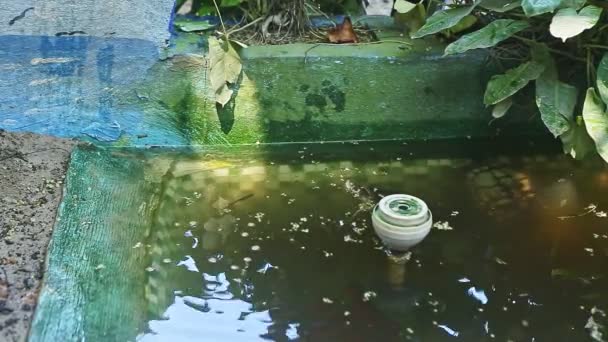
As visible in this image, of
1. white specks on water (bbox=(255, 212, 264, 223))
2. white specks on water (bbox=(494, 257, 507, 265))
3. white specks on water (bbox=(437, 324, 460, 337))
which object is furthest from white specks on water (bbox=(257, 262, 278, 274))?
white specks on water (bbox=(494, 257, 507, 265))

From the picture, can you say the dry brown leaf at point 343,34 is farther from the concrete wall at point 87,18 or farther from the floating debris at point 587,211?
the floating debris at point 587,211

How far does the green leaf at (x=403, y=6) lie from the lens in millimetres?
3082

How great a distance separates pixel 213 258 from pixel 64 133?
1.12 metres

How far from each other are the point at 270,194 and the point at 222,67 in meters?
0.62

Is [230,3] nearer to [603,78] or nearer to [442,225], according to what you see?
[442,225]

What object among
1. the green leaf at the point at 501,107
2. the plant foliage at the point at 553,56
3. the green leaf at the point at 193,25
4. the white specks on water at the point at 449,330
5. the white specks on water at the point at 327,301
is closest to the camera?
the white specks on water at the point at 449,330

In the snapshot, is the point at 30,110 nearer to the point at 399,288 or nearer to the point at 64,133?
the point at 64,133

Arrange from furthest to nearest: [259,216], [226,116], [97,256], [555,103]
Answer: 1. [226,116]
2. [555,103]
3. [259,216]
4. [97,256]

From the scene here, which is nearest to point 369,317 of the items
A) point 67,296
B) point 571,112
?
point 67,296

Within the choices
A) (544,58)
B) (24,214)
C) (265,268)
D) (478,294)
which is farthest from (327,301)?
(544,58)

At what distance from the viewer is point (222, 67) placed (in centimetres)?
293

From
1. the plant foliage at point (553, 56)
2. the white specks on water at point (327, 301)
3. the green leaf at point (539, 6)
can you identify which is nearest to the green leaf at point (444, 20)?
the plant foliage at point (553, 56)

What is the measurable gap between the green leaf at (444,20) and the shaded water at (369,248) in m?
0.57

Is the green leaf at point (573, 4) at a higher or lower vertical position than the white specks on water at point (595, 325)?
higher
